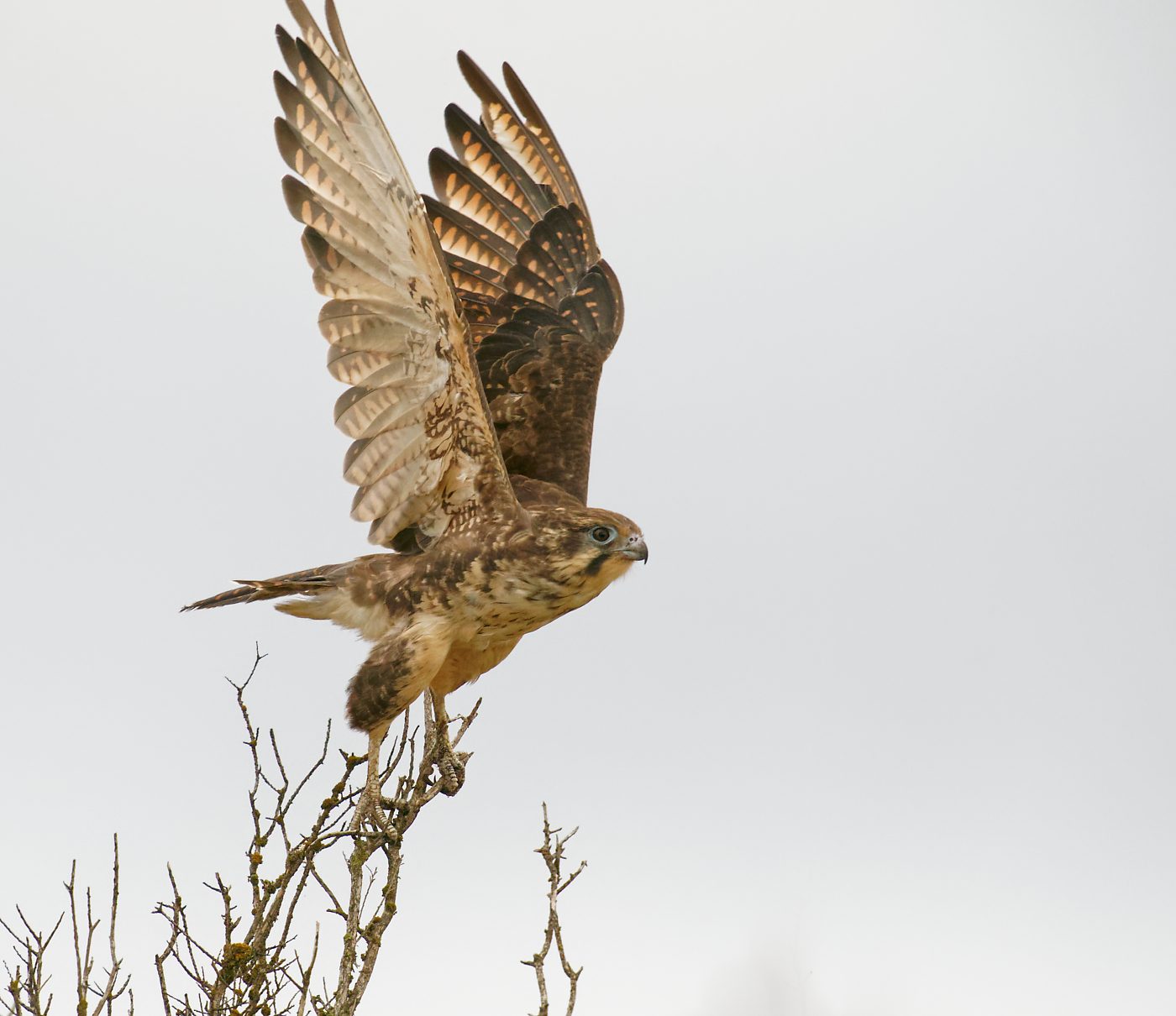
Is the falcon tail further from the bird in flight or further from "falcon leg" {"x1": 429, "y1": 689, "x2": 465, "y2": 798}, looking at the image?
"falcon leg" {"x1": 429, "y1": 689, "x2": 465, "y2": 798}

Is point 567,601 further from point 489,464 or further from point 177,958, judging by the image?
point 177,958

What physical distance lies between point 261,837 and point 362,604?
1.73 metres

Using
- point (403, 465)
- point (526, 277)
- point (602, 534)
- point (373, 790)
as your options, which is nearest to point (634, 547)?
point (602, 534)

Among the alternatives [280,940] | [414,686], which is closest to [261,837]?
[280,940]

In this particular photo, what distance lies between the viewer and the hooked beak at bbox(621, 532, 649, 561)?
18.2ft

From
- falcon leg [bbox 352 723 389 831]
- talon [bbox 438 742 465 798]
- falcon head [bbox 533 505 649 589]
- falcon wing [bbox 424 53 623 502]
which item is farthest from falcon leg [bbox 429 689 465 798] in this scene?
falcon wing [bbox 424 53 623 502]

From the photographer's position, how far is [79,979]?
3525 millimetres

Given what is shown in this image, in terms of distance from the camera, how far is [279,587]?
235 inches

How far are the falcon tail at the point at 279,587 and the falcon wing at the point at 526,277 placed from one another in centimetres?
111

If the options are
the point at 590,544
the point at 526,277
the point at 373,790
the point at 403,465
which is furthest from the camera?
the point at 526,277

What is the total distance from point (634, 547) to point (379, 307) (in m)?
1.32

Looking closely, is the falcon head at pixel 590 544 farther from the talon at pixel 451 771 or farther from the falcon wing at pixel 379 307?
the talon at pixel 451 771

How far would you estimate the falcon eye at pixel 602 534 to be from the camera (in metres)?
5.52

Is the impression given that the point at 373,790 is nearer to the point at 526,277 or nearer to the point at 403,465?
the point at 403,465
